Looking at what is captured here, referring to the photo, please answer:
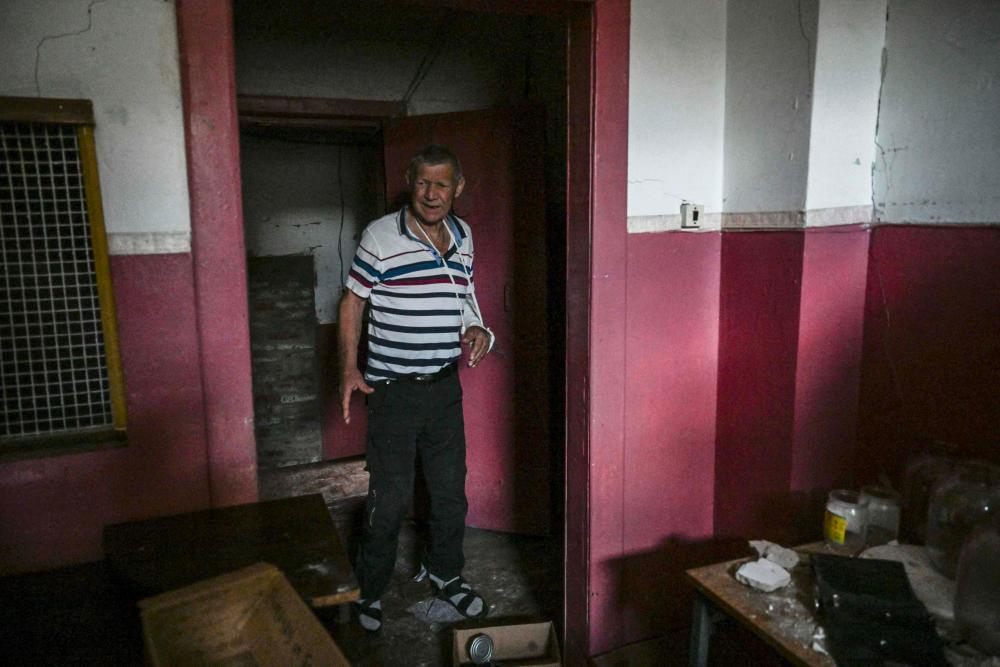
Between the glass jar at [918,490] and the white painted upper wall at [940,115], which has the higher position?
the white painted upper wall at [940,115]

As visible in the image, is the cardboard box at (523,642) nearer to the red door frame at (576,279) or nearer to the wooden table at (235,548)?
the red door frame at (576,279)

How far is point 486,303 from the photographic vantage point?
10.9 ft

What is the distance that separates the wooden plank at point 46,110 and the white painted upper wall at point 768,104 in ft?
6.17

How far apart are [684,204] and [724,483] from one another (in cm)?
101

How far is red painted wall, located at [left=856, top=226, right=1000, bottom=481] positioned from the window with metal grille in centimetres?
217

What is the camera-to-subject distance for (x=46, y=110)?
1597mm

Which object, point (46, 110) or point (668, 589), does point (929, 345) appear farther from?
point (46, 110)

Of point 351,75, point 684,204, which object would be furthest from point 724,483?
point 351,75

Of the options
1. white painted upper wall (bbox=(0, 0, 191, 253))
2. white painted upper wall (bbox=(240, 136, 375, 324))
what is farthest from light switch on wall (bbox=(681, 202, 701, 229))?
white painted upper wall (bbox=(240, 136, 375, 324))

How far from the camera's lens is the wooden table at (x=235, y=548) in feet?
4.86

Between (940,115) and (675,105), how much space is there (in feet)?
2.45

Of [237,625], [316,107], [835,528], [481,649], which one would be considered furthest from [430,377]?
[316,107]

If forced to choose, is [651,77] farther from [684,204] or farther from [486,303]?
[486,303]

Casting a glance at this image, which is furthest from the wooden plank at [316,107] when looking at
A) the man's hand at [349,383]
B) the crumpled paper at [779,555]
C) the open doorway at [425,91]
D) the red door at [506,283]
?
the crumpled paper at [779,555]
